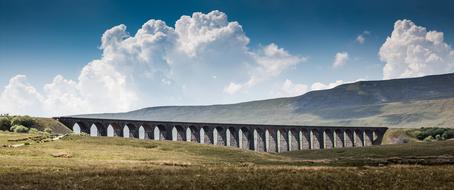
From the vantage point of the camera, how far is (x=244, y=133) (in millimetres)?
154250

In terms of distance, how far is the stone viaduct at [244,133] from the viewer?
120 m

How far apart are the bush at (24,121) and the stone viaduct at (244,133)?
21.1 ft

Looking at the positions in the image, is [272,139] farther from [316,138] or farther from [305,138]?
[316,138]

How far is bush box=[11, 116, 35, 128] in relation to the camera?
106 meters

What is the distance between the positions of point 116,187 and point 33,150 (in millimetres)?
41794

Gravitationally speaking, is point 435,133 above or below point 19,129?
below

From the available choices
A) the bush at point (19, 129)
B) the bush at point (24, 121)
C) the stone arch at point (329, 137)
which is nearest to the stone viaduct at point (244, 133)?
the stone arch at point (329, 137)

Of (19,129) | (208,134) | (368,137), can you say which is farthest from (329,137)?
(19,129)

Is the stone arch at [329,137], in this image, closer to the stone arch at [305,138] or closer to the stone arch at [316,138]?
the stone arch at [316,138]

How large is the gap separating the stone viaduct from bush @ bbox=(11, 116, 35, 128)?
644 cm

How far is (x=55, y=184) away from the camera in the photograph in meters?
28.4

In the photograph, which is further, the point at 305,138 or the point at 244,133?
the point at 305,138

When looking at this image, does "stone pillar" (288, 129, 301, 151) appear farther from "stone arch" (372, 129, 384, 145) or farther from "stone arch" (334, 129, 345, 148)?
"stone arch" (372, 129, 384, 145)

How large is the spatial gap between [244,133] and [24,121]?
222 ft
